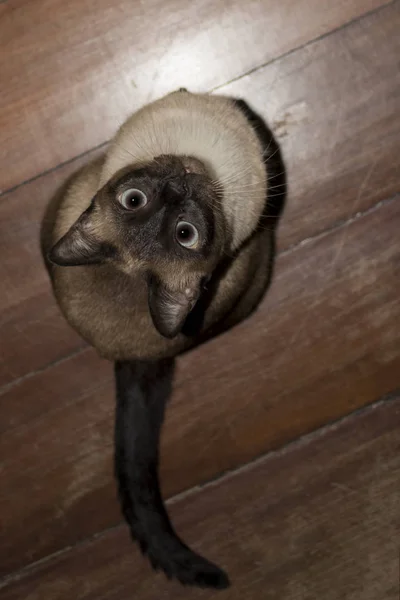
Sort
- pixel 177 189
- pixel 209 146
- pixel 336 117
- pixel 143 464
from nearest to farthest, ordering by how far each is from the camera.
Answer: pixel 177 189 < pixel 209 146 < pixel 143 464 < pixel 336 117

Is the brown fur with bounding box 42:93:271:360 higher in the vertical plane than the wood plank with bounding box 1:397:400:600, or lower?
higher

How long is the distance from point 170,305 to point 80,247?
26 cm

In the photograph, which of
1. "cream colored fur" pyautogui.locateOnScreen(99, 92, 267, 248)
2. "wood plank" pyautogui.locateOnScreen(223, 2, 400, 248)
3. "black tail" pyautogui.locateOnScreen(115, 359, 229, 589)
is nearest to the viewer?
"cream colored fur" pyautogui.locateOnScreen(99, 92, 267, 248)

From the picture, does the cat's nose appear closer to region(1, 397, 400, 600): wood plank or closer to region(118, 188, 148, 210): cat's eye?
region(118, 188, 148, 210): cat's eye

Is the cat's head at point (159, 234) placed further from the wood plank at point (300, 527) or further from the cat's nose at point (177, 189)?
the wood plank at point (300, 527)

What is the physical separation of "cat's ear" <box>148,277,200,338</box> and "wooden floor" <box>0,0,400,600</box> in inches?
24.7

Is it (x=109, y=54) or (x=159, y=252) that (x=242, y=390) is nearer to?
(x=159, y=252)

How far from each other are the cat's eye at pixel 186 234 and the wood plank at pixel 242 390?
0.64 metres

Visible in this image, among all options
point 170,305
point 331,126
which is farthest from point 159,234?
point 331,126

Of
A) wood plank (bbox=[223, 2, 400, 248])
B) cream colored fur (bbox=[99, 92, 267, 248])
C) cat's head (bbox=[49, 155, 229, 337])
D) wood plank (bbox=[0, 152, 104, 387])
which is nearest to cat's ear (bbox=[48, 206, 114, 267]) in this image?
cat's head (bbox=[49, 155, 229, 337])

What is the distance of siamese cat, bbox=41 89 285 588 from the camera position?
1374 mm

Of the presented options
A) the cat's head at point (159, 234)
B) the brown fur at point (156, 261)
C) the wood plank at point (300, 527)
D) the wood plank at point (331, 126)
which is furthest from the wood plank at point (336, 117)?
the wood plank at point (300, 527)

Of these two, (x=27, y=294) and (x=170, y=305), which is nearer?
(x=170, y=305)

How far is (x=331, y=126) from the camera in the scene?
1.90 meters
